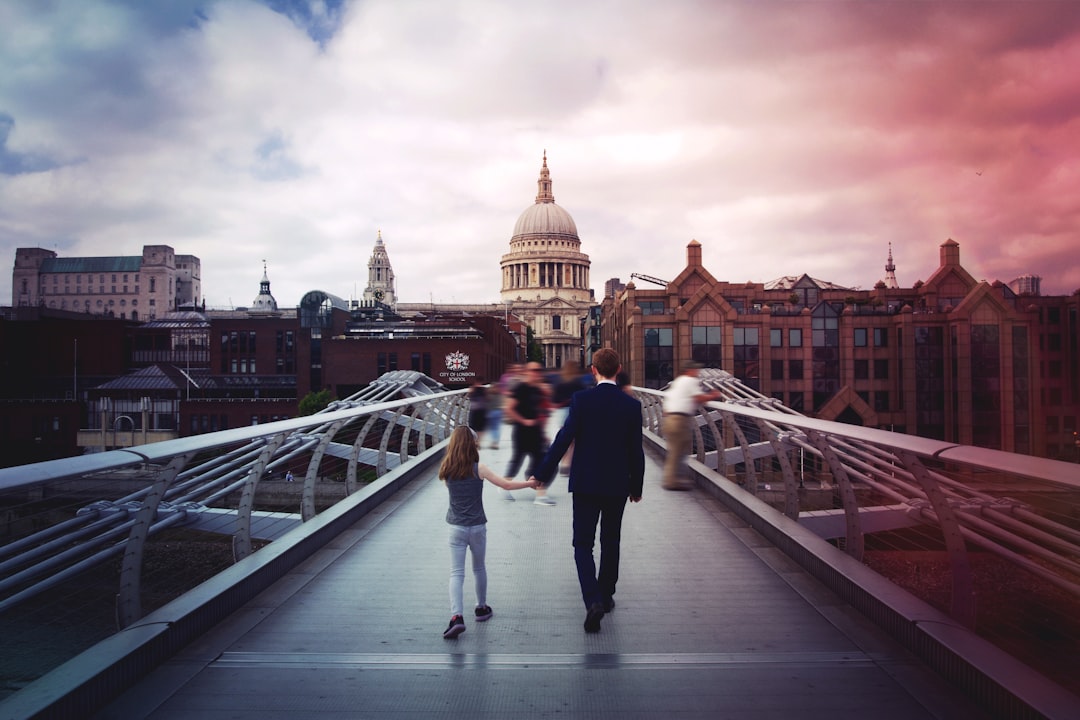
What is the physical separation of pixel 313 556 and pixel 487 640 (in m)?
2.52

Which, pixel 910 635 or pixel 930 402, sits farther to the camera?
pixel 930 402

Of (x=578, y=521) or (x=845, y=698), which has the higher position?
(x=578, y=521)

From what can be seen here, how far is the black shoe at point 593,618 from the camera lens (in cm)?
482

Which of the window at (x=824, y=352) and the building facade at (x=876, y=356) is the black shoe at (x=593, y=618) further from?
the window at (x=824, y=352)

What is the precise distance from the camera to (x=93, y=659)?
388cm

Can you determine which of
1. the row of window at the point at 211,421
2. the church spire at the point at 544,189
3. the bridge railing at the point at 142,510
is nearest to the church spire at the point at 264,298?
the church spire at the point at 544,189

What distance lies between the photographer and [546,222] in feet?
525

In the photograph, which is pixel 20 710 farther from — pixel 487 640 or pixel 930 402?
pixel 930 402

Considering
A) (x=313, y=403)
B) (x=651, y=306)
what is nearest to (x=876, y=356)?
(x=651, y=306)

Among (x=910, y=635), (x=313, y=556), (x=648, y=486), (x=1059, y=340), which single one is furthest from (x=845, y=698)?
(x=1059, y=340)

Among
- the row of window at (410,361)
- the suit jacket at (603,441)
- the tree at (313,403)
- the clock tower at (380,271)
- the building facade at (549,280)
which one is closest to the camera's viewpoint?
the suit jacket at (603,441)

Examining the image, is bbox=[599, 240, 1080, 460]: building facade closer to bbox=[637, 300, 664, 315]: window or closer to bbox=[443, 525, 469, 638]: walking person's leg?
bbox=[637, 300, 664, 315]: window

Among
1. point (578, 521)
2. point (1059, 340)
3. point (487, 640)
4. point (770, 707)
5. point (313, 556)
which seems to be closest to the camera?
point (770, 707)

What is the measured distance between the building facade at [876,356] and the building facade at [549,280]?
92443 millimetres
